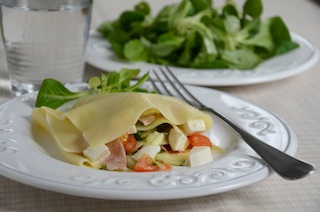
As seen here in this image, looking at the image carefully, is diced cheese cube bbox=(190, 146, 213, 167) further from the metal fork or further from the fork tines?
the fork tines

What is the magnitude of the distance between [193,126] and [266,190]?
185 millimetres

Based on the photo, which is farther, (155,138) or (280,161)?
(155,138)

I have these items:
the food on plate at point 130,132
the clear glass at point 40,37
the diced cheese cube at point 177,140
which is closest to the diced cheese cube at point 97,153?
the food on plate at point 130,132

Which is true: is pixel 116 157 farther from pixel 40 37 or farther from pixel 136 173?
pixel 40 37

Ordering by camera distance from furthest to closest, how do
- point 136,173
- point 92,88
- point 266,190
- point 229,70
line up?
point 229,70
point 92,88
point 266,190
point 136,173

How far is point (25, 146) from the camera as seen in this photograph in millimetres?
1273

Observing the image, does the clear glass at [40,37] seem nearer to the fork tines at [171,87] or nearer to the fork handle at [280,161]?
the fork tines at [171,87]

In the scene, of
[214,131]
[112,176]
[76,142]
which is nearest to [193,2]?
[214,131]

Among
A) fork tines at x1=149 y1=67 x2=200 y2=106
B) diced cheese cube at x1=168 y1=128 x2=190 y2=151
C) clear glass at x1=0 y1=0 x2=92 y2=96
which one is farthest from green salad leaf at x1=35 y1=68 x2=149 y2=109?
diced cheese cube at x1=168 y1=128 x2=190 y2=151

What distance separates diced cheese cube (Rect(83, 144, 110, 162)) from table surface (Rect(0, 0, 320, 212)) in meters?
0.08

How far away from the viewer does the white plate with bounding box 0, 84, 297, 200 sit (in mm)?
1087

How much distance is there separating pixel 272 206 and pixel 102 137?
0.32 metres

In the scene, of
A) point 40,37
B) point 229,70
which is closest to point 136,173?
point 40,37

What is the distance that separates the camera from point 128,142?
1.31 m
